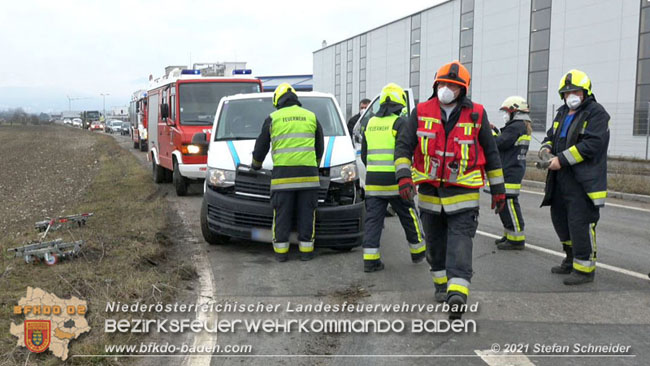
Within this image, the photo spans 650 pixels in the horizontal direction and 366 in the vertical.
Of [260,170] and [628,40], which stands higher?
[628,40]

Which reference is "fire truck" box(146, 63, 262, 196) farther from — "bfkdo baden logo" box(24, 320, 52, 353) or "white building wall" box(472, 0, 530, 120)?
"white building wall" box(472, 0, 530, 120)

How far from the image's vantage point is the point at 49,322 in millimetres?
4102

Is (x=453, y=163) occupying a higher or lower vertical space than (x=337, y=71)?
lower

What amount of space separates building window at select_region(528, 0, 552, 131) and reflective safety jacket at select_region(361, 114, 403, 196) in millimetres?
23655

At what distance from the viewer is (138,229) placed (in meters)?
7.59

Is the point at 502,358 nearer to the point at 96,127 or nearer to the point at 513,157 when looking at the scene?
the point at 513,157

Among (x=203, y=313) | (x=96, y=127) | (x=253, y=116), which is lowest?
(x=203, y=313)

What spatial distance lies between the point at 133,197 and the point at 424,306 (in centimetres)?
785

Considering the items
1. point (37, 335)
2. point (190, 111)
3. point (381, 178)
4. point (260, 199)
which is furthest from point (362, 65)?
point (37, 335)

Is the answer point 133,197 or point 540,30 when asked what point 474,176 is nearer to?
point 133,197

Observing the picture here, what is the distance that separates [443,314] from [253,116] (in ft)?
13.7

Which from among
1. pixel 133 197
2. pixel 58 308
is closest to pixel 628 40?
pixel 133 197

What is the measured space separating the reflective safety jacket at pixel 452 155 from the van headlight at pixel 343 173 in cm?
196

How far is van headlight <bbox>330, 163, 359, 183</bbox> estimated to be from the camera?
6.64 meters
